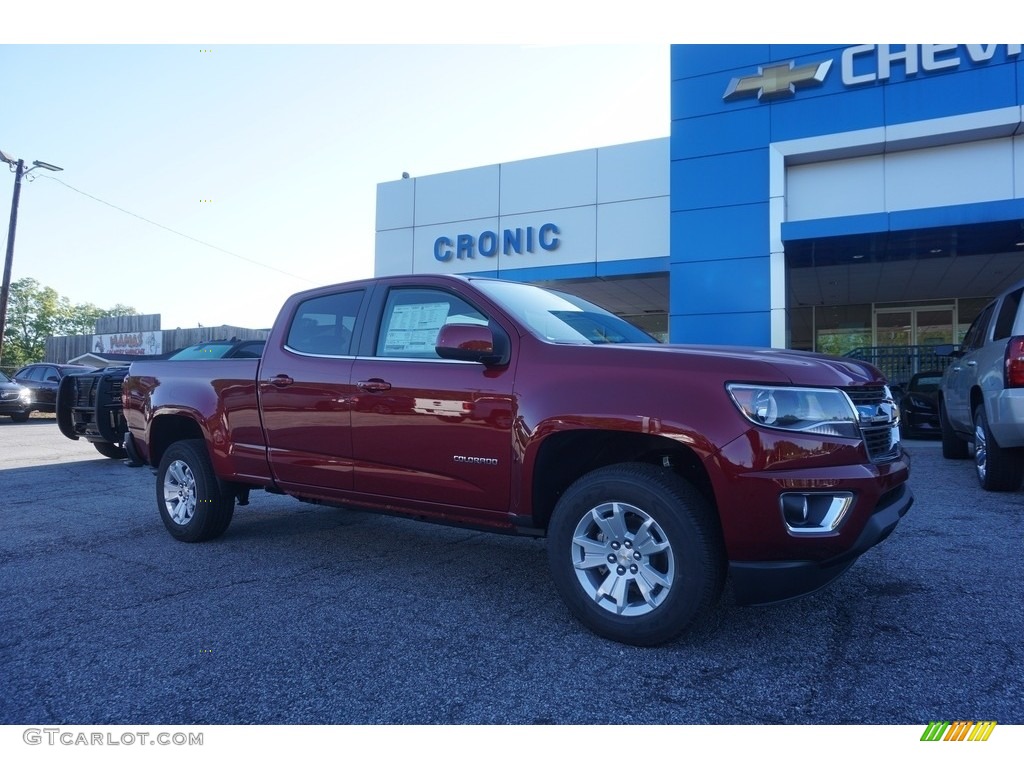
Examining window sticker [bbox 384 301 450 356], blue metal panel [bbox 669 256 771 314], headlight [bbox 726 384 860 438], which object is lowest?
headlight [bbox 726 384 860 438]

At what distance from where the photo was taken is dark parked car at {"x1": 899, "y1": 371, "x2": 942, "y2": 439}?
11.1m

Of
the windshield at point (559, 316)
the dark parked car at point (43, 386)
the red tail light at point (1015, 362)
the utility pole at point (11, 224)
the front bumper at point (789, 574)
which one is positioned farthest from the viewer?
the utility pole at point (11, 224)

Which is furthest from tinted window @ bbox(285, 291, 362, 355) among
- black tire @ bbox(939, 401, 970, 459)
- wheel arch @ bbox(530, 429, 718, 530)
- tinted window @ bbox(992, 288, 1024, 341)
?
black tire @ bbox(939, 401, 970, 459)

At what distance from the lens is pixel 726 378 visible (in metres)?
2.90

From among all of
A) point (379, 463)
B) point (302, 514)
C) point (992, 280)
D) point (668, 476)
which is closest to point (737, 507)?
point (668, 476)

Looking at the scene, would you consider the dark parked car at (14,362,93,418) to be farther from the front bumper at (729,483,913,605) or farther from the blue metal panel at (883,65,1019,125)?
the blue metal panel at (883,65,1019,125)

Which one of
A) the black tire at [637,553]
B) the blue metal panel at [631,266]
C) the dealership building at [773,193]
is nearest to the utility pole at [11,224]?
the dealership building at [773,193]

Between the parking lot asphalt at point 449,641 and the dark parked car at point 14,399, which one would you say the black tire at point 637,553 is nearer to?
the parking lot asphalt at point 449,641

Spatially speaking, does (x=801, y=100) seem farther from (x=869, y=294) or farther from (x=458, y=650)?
Result: (x=458, y=650)

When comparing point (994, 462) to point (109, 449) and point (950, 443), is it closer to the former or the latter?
point (950, 443)

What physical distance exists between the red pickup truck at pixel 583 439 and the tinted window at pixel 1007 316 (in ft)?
11.6

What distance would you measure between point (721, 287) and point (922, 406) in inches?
165

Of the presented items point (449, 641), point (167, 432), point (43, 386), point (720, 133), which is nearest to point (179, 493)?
point (167, 432)

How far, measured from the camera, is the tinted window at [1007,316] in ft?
19.3
